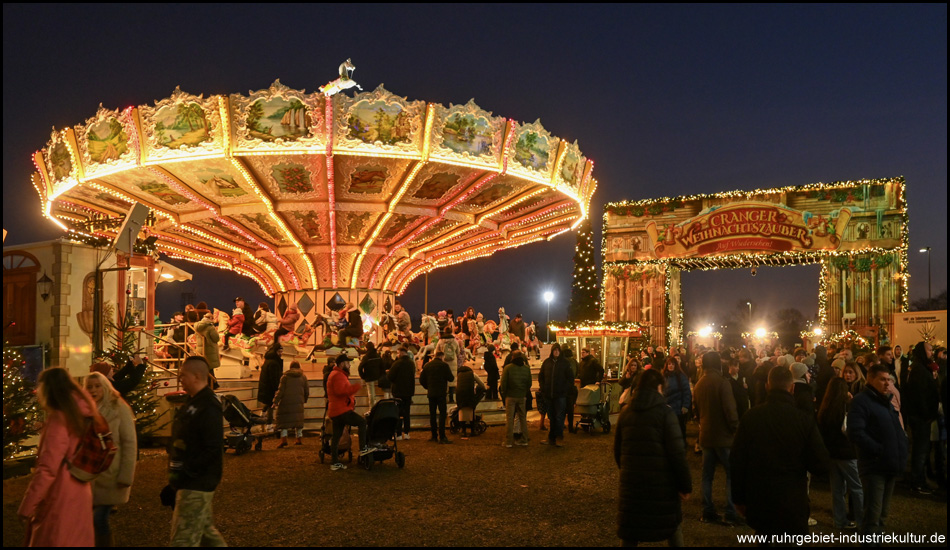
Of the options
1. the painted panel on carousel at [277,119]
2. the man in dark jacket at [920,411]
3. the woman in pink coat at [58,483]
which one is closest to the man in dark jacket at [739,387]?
the man in dark jacket at [920,411]

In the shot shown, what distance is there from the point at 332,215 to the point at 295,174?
2716 mm

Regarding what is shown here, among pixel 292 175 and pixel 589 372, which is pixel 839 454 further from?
pixel 292 175

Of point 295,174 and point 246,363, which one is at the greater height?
point 295,174

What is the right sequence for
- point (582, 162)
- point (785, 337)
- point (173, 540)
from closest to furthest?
1. point (173, 540)
2. point (582, 162)
3. point (785, 337)

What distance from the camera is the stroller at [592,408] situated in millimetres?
13906

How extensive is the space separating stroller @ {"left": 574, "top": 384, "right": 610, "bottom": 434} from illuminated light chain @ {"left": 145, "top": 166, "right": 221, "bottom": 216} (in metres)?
10.8

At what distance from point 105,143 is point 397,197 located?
268 inches

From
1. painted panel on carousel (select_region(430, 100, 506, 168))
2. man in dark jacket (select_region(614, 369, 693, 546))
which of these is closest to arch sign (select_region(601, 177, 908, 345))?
painted panel on carousel (select_region(430, 100, 506, 168))

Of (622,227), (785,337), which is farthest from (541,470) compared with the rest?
(785,337)

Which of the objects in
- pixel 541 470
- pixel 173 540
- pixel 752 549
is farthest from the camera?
pixel 541 470

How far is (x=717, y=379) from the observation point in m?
7.32

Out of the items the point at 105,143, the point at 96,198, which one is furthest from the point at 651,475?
the point at 96,198

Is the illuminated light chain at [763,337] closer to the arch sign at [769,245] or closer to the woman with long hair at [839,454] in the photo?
the arch sign at [769,245]

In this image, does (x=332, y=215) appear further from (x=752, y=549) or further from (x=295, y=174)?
(x=752, y=549)
